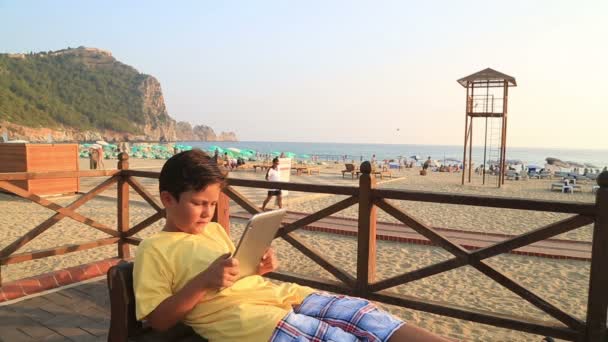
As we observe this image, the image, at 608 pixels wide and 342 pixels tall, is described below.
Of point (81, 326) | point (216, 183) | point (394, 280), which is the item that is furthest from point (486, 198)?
point (81, 326)

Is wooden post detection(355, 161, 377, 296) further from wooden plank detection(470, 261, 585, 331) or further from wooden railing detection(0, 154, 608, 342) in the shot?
wooden plank detection(470, 261, 585, 331)

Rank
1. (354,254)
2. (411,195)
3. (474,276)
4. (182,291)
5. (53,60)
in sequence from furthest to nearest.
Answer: (53,60), (354,254), (474,276), (411,195), (182,291)

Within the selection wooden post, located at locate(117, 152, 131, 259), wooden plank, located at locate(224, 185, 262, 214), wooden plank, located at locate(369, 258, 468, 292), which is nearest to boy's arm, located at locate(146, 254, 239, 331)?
wooden plank, located at locate(369, 258, 468, 292)

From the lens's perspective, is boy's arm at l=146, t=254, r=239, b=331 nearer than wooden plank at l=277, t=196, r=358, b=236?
Yes

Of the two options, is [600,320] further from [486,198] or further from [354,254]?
[354,254]

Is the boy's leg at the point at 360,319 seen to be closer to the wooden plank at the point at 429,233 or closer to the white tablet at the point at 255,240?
the white tablet at the point at 255,240

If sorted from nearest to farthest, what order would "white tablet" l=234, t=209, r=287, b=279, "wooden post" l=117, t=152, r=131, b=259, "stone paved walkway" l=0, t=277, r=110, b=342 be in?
"white tablet" l=234, t=209, r=287, b=279
"stone paved walkway" l=0, t=277, r=110, b=342
"wooden post" l=117, t=152, r=131, b=259

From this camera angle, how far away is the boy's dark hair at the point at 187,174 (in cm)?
169

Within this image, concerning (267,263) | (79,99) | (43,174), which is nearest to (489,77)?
(43,174)

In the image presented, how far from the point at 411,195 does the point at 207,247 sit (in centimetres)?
197

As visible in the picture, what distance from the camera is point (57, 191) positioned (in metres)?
12.8

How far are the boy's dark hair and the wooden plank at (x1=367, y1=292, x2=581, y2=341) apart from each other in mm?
2207

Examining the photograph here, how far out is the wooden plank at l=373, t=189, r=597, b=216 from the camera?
2652 mm

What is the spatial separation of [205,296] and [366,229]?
6.62ft
